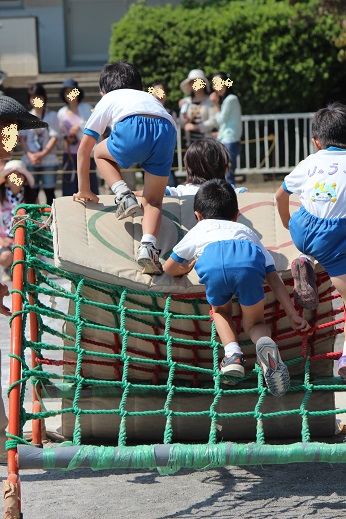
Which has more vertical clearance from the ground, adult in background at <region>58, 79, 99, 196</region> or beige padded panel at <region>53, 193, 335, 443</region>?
adult in background at <region>58, 79, 99, 196</region>

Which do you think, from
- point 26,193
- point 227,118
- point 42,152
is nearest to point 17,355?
point 26,193

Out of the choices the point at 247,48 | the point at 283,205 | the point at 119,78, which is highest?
the point at 247,48

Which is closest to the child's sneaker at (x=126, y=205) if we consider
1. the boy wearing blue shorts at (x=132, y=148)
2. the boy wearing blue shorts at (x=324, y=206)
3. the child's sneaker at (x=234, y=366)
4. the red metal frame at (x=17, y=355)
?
the boy wearing blue shorts at (x=132, y=148)

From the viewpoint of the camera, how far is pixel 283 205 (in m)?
4.55

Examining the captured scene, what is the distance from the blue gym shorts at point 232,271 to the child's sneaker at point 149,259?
25 cm

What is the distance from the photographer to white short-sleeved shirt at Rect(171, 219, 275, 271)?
13.3 feet

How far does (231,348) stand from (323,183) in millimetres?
851

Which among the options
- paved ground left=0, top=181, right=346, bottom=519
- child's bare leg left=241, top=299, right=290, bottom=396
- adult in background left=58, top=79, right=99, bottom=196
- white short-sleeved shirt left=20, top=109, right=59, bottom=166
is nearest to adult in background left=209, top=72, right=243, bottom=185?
adult in background left=58, top=79, right=99, bottom=196

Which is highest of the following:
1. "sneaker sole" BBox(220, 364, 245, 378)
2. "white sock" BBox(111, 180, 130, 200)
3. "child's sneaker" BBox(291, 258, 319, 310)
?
"white sock" BBox(111, 180, 130, 200)

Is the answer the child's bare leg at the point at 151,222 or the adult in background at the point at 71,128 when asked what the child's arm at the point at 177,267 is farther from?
the adult in background at the point at 71,128

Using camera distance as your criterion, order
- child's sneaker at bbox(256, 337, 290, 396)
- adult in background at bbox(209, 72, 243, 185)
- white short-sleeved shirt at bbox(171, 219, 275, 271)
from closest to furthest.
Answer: child's sneaker at bbox(256, 337, 290, 396), white short-sleeved shirt at bbox(171, 219, 275, 271), adult in background at bbox(209, 72, 243, 185)

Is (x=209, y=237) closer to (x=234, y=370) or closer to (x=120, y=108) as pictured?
(x=234, y=370)

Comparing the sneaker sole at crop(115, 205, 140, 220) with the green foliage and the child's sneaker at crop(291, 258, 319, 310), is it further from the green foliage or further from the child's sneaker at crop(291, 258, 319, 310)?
the green foliage

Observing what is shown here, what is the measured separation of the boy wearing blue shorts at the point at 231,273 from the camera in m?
3.84
